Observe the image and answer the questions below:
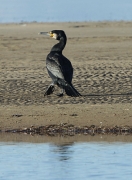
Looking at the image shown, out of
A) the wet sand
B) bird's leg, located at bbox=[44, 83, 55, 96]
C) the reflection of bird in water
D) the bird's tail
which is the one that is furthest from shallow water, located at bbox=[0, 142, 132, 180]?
bird's leg, located at bbox=[44, 83, 55, 96]

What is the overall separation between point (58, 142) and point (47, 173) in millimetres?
1694

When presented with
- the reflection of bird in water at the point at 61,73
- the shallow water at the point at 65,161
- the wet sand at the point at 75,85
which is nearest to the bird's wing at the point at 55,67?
the reflection of bird in water at the point at 61,73

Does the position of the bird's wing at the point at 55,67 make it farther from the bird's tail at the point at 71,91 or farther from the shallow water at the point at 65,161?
the shallow water at the point at 65,161

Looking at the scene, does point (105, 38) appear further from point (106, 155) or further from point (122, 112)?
point (106, 155)

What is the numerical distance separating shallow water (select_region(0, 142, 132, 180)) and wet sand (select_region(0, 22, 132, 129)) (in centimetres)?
125

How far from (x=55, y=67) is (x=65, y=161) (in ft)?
14.5

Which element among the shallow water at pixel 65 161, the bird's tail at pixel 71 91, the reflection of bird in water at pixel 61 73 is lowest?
the shallow water at pixel 65 161

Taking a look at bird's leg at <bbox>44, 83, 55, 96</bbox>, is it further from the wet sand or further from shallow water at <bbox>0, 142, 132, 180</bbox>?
shallow water at <bbox>0, 142, 132, 180</bbox>

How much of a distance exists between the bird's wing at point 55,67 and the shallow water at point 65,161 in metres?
3.30

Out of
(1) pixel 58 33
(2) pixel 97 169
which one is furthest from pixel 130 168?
(1) pixel 58 33

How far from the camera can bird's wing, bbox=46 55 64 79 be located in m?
14.4

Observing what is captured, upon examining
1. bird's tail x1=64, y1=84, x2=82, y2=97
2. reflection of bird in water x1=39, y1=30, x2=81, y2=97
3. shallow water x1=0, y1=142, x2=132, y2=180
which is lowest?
shallow water x1=0, y1=142, x2=132, y2=180

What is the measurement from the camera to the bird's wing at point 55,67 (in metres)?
14.4

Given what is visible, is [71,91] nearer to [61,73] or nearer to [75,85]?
[61,73]
